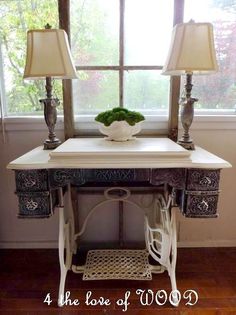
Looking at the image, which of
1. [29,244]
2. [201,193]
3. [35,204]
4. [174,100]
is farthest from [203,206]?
[29,244]

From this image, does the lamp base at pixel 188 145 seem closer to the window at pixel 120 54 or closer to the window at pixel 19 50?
the window at pixel 120 54

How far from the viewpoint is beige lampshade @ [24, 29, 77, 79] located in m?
1.21

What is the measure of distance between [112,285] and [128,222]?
15.8 inches

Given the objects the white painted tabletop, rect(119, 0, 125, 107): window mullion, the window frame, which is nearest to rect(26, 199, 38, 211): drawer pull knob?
the white painted tabletop

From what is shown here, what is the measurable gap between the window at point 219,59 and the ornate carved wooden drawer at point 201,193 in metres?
0.59

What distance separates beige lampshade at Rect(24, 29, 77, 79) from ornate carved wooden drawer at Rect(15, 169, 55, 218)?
0.45 m

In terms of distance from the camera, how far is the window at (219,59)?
1506mm

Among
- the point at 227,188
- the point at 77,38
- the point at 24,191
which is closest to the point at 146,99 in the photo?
the point at 77,38

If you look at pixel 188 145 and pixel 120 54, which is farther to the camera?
pixel 120 54

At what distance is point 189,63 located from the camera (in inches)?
46.3

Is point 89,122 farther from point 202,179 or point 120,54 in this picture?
point 202,179

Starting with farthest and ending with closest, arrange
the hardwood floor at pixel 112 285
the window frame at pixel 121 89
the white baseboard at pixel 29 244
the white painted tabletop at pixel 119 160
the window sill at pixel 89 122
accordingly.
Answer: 1. the white baseboard at pixel 29 244
2. the window sill at pixel 89 122
3. the window frame at pixel 121 89
4. the hardwood floor at pixel 112 285
5. the white painted tabletop at pixel 119 160

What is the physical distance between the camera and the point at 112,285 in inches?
57.6

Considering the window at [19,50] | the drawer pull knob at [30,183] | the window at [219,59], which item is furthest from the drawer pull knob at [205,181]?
→ the window at [19,50]
